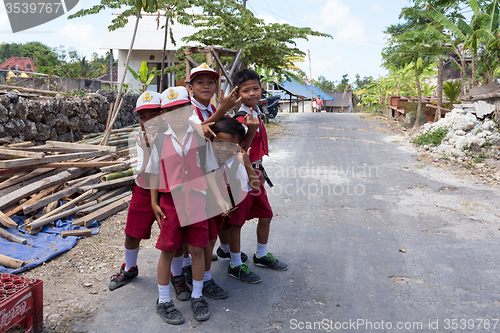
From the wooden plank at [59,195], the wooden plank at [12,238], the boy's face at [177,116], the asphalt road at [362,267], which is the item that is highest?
the boy's face at [177,116]

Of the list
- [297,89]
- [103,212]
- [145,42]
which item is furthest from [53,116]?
[297,89]

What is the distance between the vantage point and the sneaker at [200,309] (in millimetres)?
2611

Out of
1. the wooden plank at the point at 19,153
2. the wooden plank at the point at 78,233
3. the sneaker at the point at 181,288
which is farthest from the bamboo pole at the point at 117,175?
the sneaker at the point at 181,288

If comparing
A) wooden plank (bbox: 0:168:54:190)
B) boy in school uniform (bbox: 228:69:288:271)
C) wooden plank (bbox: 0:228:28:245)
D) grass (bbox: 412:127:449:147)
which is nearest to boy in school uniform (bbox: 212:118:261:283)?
boy in school uniform (bbox: 228:69:288:271)

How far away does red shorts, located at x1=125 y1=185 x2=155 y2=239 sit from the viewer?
292cm

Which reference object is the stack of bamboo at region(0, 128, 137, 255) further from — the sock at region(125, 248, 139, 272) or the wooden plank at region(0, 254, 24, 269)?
the sock at region(125, 248, 139, 272)

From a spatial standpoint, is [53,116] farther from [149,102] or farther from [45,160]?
[149,102]

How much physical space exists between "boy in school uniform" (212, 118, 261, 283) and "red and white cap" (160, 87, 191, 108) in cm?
30

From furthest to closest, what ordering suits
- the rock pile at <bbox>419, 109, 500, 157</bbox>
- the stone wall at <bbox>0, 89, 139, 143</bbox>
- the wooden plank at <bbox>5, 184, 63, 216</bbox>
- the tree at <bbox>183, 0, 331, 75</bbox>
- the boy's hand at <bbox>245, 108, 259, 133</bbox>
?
the tree at <bbox>183, 0, 331, 75</bbox>
the rock pile at <bbox>419, 109, 500, 157</bbox>
the stone wall at <bbox>0, 89, 139, 143</bbox>
the wooden plank at <bbox>5, 184, 63, 216</bbox>
the boy's hand at <bbox>245, 108, 259, 133</bbox>

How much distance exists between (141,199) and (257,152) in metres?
1.03

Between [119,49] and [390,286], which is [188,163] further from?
[119,49]

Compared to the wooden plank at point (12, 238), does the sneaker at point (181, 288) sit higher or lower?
lower

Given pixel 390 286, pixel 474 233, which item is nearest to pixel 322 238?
pixel 390 286

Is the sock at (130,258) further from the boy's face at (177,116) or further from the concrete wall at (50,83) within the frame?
the concrete wall at (50,83)
